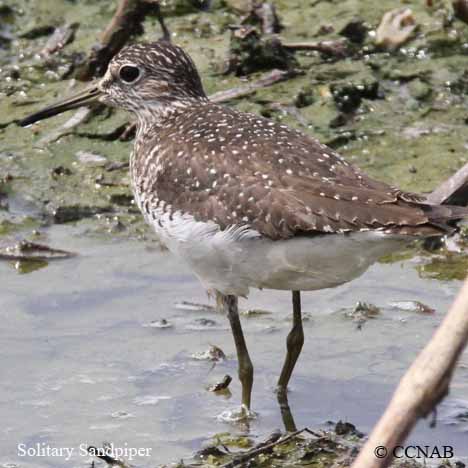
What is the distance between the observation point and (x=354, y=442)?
16.5 ft

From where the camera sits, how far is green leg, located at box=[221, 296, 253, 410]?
221 inches

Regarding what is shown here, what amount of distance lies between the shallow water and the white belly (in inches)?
32.7

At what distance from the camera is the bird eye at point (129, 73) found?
6.50 m

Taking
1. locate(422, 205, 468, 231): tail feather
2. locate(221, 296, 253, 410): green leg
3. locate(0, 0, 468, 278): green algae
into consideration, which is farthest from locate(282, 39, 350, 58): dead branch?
locate(422, 205, 468, 231): tail feather

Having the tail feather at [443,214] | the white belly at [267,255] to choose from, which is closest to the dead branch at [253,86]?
the white belly at [267,255]

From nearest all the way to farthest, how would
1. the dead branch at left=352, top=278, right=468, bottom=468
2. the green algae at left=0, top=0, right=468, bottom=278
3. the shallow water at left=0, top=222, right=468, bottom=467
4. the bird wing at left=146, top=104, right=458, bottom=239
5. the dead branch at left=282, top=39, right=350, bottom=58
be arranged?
the dead branch at left=352, top=278, right=468, bottom=468 < the bird wing at left=146, top=104, right=458, bottom=239 < the shallow water at left=0, top=222, right=468, bottom=467 < the green algae at left=0, top=0, right=468, bottom=278 < the dead branch at left=282, top=39, right=350, bottom=58

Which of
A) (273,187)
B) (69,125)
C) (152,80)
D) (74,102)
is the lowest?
(69,125)

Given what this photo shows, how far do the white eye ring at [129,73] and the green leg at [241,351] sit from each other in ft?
5.78

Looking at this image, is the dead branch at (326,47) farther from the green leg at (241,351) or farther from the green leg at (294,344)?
the green leg at (241,351)

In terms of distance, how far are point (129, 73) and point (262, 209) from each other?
204 centimetres

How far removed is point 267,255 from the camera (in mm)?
4934

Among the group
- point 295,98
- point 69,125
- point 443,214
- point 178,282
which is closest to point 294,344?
point 443,214

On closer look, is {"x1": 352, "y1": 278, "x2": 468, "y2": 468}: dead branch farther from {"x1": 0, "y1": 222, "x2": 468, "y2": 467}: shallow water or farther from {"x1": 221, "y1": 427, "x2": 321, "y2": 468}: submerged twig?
{"x1": 0, "y1": 222, "x2": 468, "y2": 467}: shallow water

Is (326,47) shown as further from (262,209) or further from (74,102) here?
(262,209)
